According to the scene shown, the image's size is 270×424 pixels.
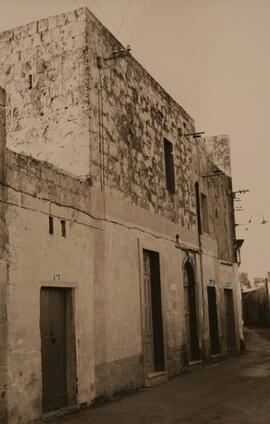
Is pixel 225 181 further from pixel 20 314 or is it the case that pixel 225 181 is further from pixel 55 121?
pixel 20 314

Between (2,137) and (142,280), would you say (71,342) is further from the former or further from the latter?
(2,137)

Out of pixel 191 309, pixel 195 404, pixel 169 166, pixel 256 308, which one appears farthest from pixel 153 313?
pixel 256 308

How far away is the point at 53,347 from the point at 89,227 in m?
2.21

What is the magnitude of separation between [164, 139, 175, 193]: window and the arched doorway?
220 cm

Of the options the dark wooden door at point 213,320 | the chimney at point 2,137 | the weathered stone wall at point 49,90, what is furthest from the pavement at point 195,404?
the weathered stone wall at point 49,90

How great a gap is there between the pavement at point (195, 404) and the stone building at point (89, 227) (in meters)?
0.44

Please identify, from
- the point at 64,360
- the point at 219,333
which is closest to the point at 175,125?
the point at 219,333

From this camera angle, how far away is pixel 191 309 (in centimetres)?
1533

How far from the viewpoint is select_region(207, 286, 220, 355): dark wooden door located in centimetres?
1713

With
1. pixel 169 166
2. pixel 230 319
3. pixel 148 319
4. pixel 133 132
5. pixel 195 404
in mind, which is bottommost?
pixel 195 404

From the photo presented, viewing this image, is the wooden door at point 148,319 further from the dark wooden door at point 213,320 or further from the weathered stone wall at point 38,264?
the dark wooden door at point 213,320

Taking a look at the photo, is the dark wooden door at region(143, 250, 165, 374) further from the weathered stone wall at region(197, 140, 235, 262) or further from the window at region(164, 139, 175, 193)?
the weathered stone wall at region(197, 140, 235, 262)

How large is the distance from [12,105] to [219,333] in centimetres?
1043

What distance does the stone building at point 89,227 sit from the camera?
760 cm
